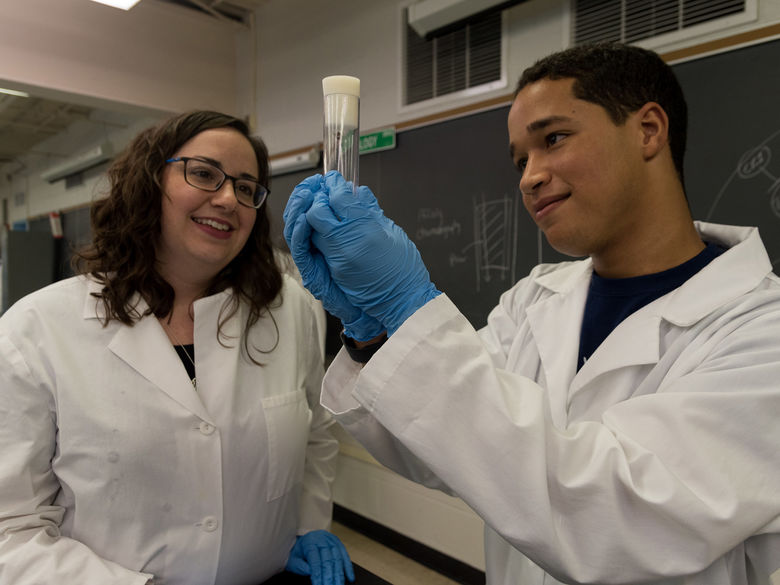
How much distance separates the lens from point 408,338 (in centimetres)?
71

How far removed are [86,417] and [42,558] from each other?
27 cm

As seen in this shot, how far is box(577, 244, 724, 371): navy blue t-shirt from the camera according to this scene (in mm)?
1020

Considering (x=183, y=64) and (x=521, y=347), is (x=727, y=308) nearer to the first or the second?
(x=521, y=347)

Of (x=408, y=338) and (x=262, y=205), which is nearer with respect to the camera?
(x=408, y=338)

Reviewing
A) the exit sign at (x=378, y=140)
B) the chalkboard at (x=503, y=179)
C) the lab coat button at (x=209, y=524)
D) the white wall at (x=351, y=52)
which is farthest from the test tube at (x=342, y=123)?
the exit sign at (x=378, y=140)

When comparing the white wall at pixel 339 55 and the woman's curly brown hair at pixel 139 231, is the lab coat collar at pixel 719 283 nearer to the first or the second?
the woman's curly brown hair at pixel 139 231

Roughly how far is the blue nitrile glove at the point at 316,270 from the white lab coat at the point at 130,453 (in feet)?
1.58

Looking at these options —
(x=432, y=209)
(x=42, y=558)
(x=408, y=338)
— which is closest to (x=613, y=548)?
(x=408, y=338)

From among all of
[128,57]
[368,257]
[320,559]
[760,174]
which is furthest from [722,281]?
[128,57]

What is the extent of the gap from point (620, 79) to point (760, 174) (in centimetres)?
94

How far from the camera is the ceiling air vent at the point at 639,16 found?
170 cm

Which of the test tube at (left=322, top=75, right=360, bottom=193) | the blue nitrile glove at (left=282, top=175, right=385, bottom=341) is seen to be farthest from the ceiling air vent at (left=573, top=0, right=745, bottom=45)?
the blue nitrile glove at (left=282, top=175, right=385, bottom=341)

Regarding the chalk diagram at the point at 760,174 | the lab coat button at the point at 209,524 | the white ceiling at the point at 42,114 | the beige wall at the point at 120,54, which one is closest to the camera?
the lab coat button at the point at 209,524

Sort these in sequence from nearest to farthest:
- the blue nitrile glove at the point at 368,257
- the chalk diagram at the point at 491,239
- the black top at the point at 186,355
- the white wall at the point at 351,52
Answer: the blue nitrile glove at the point at 368,257, the black top at the point at 186,355, the white wall at the point at 351,52, the chalk diagram at the point at 491,239
